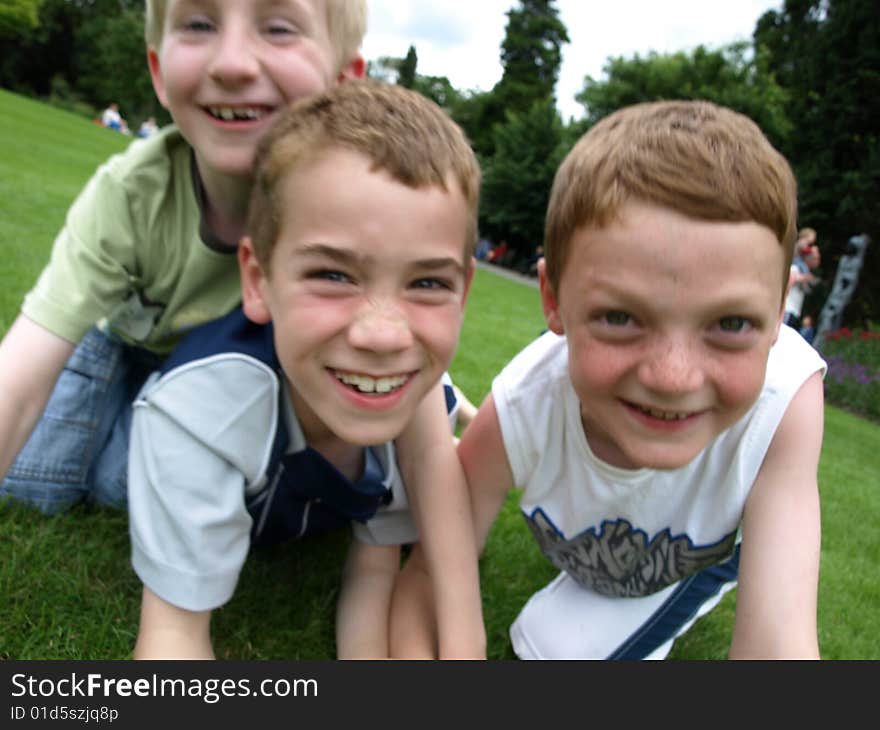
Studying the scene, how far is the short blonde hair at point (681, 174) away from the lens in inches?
53.0

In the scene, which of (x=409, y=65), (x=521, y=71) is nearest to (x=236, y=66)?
(x=521, y=71)

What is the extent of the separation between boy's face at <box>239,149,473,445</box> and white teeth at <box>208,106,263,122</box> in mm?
405

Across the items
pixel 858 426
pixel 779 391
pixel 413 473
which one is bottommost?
pixel 858 426

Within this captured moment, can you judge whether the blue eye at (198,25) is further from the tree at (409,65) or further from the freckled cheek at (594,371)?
the tree at (409,65)

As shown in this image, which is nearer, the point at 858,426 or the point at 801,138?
the point at 858,426

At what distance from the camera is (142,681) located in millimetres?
1403

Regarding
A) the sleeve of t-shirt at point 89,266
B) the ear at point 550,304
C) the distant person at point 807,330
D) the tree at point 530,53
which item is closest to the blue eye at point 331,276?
the ear at point 550,304

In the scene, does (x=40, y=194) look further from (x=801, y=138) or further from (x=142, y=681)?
(x=801, y=138)

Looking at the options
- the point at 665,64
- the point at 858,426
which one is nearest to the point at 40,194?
Result: the point at 858,426

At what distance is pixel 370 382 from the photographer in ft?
5.09

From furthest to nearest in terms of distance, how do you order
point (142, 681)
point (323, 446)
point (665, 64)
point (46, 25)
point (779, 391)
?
point (46, 25)
point (665, 64)
point (323, 446)
point (779, 391)
point (142, 681)

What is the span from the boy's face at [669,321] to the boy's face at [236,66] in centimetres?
86

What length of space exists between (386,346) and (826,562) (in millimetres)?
2947

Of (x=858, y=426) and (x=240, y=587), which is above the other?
(x=240, y=587)
